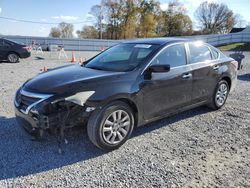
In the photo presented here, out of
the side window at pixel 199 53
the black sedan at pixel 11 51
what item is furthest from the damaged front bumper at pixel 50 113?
the black sedan at pixel 11 51

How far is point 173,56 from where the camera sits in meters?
4.76

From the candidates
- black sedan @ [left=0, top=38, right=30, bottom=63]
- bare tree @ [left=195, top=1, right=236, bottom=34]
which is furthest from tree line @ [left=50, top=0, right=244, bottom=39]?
black sedan @ [left=0, top=38, right=30, bottom=63]

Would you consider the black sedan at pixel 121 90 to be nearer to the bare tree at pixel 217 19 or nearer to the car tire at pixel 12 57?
the car tire at pixel 12 57

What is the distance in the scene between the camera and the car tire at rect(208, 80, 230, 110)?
5.68 meters

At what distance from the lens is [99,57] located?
517 cm

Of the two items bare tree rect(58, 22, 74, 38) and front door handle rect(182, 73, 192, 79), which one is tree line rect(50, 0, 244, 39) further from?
front door handle rect(182, 73, 192, 79)

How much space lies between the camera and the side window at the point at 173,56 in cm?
451

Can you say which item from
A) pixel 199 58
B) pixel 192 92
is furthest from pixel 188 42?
pixel 192 92

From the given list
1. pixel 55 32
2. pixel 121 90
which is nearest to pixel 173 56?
pixel 121 90

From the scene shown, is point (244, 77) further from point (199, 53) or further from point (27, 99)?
point (27, 99)

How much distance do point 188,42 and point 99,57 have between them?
177 centimetres

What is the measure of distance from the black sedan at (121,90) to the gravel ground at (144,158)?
13.5 inches

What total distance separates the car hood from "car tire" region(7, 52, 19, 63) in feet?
35.7

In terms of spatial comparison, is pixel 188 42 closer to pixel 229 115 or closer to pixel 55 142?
pixel 229 115
